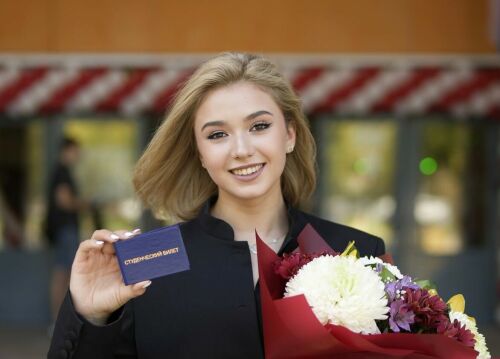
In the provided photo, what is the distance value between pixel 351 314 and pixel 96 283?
657 millimetres

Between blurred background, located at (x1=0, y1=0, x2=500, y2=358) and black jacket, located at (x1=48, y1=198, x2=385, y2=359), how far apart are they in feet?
18.8

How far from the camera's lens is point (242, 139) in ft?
7.86

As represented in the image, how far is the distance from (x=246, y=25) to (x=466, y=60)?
192 centimetres

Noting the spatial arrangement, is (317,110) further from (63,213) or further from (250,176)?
(250,176)

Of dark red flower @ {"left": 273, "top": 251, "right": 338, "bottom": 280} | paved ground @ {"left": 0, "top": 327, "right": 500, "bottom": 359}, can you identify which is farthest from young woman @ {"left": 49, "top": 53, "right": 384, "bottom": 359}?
paved ground @ {"left": 0, "top": 327, "right": 500, "bottom": 359}

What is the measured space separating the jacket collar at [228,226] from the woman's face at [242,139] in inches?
3.4

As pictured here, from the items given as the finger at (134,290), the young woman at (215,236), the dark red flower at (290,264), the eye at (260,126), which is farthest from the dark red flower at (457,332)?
the eye at (260,126)

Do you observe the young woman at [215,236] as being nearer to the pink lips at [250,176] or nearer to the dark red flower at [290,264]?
the pink lips at [250,176]

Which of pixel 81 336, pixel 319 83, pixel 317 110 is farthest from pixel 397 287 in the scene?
pixel 317 110

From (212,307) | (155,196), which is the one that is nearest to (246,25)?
(155,196)

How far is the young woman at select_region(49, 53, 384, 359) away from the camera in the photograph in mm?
2234

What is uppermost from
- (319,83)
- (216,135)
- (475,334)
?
(319,83)

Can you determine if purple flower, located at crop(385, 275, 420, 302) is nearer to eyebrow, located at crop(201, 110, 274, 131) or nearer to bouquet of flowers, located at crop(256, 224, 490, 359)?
bouquet of flowers, located at crop(256, 224, 490, 359)

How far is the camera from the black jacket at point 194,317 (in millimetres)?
2256
